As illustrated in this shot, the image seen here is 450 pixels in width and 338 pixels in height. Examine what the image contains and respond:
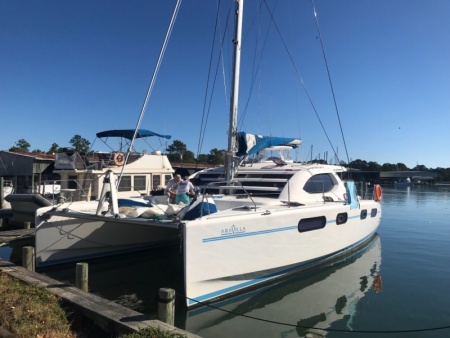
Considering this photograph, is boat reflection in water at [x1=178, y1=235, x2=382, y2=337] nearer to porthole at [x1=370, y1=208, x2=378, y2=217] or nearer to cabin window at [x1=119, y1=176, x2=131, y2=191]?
porthole at [x1=370, y1=208, x2=378, y2=217]

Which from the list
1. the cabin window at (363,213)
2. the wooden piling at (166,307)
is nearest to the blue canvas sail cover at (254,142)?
the cabin window at (363,213)

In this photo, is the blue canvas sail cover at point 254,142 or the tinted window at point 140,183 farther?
the tinted window at point 140,183

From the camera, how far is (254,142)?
33.9 feet

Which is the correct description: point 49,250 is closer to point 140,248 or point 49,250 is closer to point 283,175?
point 140,248

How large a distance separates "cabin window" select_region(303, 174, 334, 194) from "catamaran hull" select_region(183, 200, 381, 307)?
2.46ft

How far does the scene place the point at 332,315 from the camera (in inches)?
261

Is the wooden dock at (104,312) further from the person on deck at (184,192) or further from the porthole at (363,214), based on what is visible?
the porthole at (363,214)

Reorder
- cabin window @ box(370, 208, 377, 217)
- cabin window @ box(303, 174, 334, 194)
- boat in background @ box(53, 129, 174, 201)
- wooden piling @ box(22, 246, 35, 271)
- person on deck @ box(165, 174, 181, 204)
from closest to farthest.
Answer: wooden piling @ box(22, 246, 35, 271)
person on deck @ box(165, 174, 181, 204)
cabin window @ box(303, 174, 334, 194)
cabin window @ box(370, 208, 377, 217)
boat in background @ box(53, 129, 174, 201)

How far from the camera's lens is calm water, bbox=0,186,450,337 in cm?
598

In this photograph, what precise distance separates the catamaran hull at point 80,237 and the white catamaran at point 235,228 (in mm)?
21

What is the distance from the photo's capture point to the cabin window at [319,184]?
957 cm

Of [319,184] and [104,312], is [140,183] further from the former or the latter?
[104,312]

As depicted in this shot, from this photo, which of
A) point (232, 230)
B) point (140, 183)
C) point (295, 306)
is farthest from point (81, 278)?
point (140, 183)

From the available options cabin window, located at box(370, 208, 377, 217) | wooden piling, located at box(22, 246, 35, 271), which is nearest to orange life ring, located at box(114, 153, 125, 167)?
wooden piling, located at box(22, 246, 35, 271)
